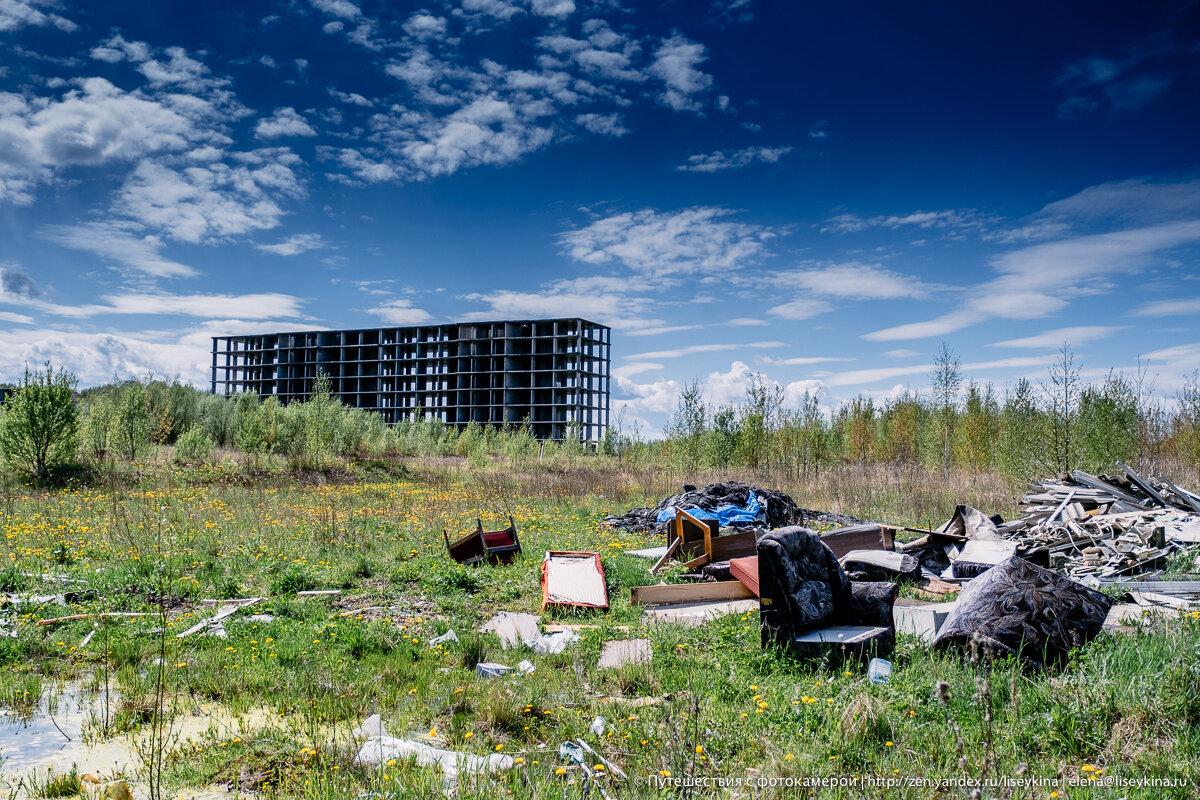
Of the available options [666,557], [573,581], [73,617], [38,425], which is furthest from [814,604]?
[38,425]

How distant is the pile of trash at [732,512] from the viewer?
1328 cm

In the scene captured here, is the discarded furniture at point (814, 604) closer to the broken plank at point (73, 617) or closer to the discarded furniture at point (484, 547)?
the discarded furniture at point (484, 547)

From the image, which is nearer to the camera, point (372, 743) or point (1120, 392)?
point (372, 743)

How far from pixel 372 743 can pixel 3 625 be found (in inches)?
193

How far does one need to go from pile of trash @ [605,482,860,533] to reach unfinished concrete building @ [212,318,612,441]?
31718mm

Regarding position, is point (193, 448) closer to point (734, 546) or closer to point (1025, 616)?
point (734, 546)

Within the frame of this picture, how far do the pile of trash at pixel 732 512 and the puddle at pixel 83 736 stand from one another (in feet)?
31.1

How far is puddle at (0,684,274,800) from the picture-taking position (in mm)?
3871

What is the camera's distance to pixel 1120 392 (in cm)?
2056

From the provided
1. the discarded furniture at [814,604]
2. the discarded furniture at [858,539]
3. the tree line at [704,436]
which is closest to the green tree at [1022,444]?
the tree line at [704,436]

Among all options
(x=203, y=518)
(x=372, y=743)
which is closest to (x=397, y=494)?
(x=203, y=518)

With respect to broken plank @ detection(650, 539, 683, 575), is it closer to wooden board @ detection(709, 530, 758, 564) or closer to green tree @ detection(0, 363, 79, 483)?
wooden board @ detection(709, 530, 758, 564)

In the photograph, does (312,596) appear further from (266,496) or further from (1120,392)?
(1120,392)

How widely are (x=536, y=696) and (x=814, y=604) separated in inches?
91.6
